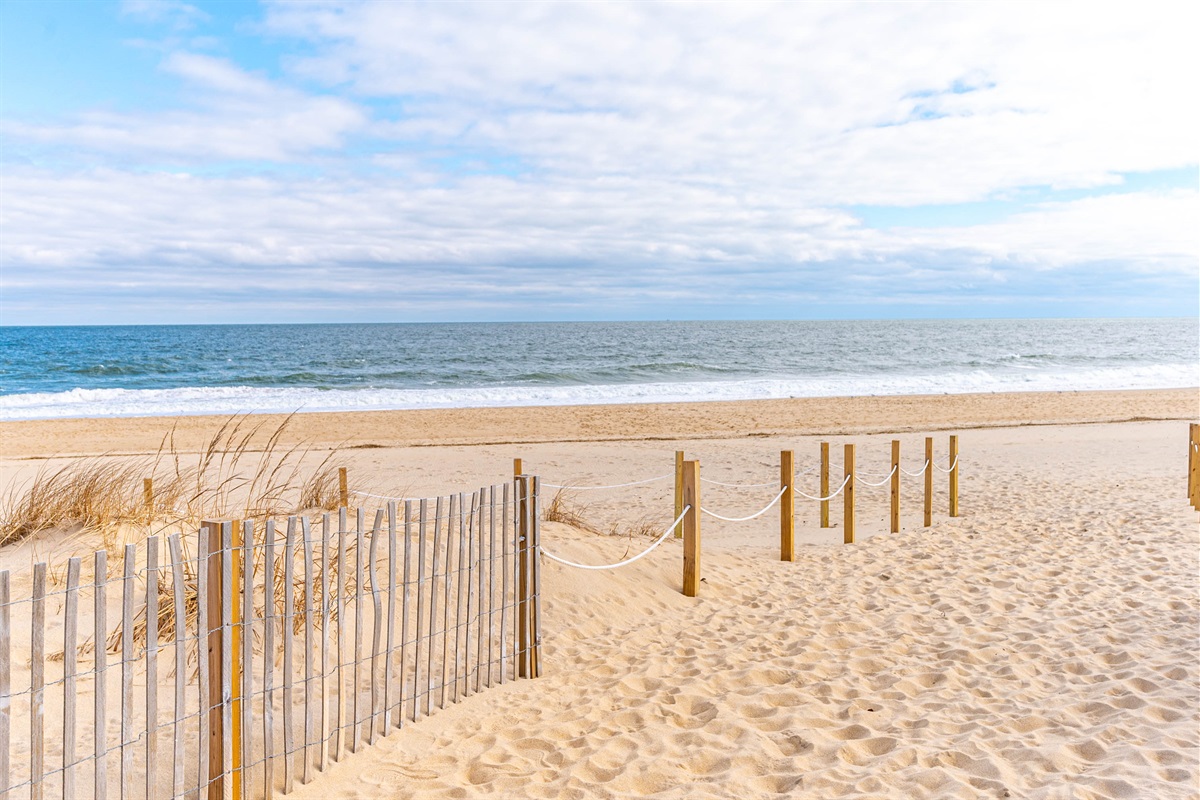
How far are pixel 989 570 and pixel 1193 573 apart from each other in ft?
5.45

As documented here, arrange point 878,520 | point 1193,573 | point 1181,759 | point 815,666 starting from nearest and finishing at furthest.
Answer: point 1181,759 → point 815,666 → point 1193,573 → point 878,520

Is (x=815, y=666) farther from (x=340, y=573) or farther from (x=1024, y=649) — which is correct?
(x=340, y=573)

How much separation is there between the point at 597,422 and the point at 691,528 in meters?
14.5

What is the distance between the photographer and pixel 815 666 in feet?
17.9

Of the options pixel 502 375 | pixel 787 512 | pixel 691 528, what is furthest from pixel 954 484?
pixel 502 375

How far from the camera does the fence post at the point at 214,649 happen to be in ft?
11.2

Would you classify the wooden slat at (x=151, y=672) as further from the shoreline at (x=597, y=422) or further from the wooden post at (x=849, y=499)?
the shoreline at (x=597, y=422)

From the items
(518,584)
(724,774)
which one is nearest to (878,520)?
(518,584)

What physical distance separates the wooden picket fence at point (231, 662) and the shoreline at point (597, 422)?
38.4 ft

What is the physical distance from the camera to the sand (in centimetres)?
399

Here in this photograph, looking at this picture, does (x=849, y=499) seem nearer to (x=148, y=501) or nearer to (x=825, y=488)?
(x=825, y=488)

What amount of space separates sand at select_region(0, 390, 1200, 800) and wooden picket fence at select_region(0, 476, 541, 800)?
9.8 inches

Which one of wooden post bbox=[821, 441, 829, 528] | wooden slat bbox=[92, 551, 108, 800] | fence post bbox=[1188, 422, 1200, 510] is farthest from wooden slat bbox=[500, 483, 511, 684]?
fence post bbox=[1188, 422, 1200, 510]

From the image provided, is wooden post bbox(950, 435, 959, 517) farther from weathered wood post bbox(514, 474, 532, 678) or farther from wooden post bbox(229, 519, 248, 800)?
wooden post bbox(229, 519, 248, 800)
